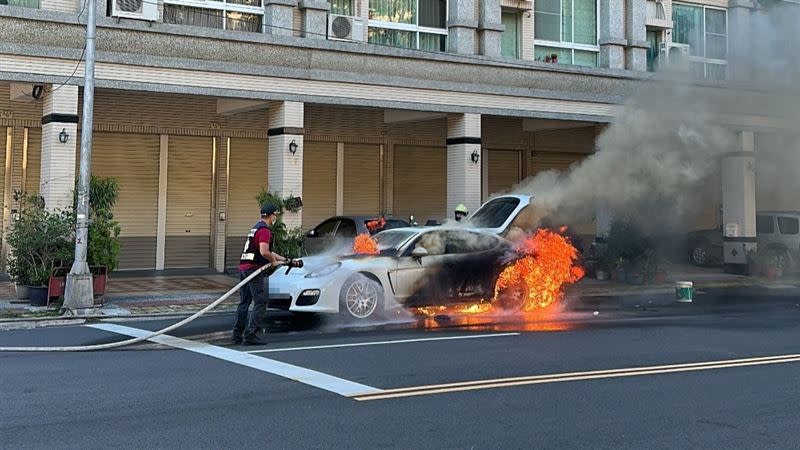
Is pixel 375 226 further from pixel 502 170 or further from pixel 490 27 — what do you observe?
pixel 502 170

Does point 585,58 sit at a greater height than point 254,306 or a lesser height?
greater

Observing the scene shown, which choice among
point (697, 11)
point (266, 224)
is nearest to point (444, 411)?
point (266, 224)

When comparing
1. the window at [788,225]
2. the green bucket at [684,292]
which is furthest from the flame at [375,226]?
the window at [788,225]

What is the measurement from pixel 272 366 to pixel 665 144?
11.7 meters

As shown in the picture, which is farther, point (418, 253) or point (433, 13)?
point (433, 13)

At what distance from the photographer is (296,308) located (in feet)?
36.6

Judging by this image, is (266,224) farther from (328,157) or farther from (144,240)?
(328,157)

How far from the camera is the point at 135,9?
51.9 feet

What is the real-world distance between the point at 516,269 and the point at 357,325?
311cm

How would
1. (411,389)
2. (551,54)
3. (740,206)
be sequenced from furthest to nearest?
(740,206), (551,54), (411,389)

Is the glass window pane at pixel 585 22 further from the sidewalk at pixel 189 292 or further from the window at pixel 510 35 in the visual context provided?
the sidewalk at pixel 189 292

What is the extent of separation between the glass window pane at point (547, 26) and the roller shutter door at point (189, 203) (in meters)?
9.57

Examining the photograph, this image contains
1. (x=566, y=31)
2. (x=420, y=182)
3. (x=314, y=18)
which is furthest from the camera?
(x=420, y=182)

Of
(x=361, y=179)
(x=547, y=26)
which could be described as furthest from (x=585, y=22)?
(x=361, y=179)
